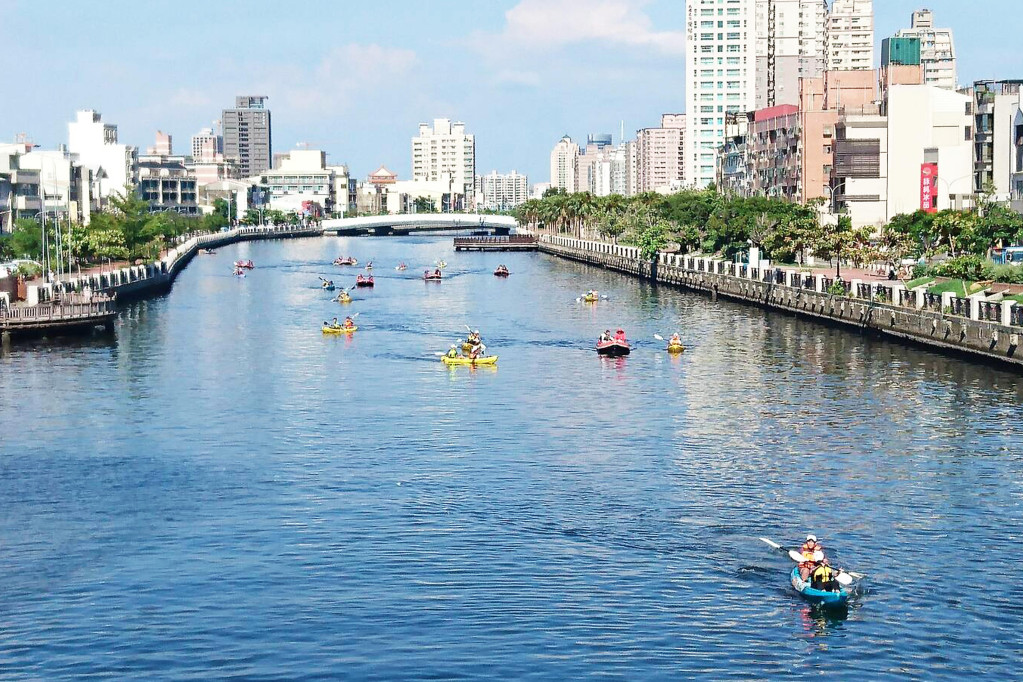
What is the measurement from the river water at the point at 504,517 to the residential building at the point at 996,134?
2767 inches

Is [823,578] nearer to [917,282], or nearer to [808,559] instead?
[808,559]

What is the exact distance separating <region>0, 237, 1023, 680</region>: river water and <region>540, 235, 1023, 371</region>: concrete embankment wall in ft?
8.99

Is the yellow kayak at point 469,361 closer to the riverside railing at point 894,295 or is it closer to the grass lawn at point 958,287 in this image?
the riverside railing at point 894,295

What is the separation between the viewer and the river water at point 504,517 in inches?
1576

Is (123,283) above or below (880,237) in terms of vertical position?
below

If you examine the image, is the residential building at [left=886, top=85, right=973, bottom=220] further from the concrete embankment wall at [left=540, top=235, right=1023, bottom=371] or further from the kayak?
the kayak

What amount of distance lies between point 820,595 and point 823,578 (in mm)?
502

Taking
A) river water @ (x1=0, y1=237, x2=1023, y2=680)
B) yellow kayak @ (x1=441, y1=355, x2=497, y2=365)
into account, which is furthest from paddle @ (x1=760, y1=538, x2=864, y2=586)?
yellow kayak @ (x1=441, y1=355, x2=497, y2=365)

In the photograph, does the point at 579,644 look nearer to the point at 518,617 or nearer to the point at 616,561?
the point at 518,617

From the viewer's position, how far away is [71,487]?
5825 cm

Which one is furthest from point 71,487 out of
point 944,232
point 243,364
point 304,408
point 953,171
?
point 953,171

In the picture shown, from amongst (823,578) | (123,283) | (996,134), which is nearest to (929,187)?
(996,134)

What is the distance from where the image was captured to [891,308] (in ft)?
356

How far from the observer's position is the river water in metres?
40.0
